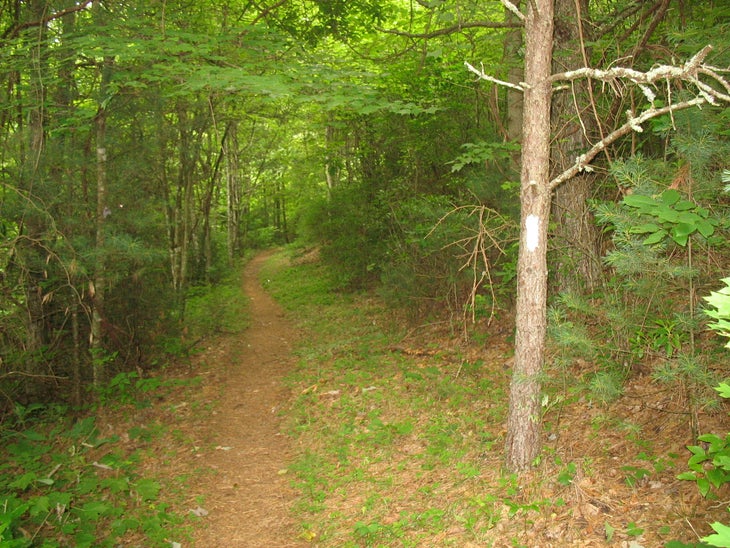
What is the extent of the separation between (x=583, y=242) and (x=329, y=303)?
10019 mm

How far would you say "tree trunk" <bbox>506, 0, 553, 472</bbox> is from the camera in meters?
4.33

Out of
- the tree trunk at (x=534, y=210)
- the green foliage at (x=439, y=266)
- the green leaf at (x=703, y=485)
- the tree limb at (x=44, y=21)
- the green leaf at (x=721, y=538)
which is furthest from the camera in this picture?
the green foliage at (x=439, y=266)

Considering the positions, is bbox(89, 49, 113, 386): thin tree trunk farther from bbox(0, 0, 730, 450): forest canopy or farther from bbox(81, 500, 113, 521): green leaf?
bbox(81, 500, 113, 521): green leaf

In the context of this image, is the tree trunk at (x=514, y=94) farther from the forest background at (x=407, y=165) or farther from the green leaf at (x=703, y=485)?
the green leaf at (x=703, y=485)

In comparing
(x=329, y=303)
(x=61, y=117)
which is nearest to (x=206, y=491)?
(x=61, y=117)

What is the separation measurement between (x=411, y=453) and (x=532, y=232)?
123 inches

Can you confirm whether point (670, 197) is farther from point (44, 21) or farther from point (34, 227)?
point (34, 227)

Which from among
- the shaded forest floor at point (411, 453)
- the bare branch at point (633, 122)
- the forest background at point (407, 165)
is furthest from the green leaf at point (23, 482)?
the bare branch at point (633, 122)

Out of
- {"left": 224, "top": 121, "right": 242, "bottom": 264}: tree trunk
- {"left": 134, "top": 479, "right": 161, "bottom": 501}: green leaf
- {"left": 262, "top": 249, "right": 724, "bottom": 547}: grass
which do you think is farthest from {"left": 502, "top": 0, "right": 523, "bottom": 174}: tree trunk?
{"left": 224, "top": 121, "right": 242, "bottom": 264}: tree trunk

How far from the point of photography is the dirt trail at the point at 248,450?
560 centimetres

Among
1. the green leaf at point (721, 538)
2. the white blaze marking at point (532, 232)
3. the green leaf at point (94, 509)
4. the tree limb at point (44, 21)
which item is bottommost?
the green leaf at point (94, 509)

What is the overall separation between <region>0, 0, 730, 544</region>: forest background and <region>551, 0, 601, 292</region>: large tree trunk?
26 mm

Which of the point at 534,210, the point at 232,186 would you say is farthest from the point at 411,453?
the point at 232,186

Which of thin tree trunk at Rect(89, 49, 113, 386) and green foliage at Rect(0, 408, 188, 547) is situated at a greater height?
thin tree trunk at Rect(89, 49, 113, 386)
